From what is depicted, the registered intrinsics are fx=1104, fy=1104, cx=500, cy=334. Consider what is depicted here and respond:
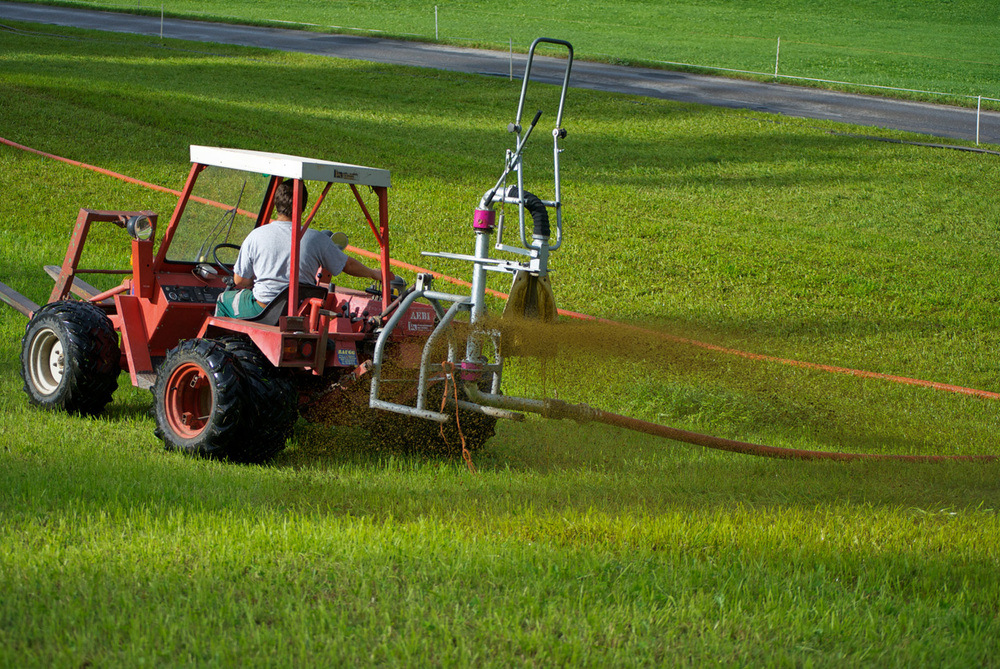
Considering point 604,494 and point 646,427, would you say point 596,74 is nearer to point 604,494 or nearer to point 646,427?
point 646,427

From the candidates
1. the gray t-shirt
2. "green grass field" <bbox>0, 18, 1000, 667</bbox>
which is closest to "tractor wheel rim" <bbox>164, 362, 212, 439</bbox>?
"green grass field" <bbox>0, 18, 1000, 667</bbox>

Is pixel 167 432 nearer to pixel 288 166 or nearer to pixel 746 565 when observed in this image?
pixel 288 166

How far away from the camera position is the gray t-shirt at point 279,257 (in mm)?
7223

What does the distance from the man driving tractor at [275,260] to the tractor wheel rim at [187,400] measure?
564 millimetres

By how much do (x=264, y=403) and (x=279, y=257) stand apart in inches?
40.8

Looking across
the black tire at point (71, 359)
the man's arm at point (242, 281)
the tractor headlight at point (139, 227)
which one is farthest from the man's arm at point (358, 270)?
the black tire at point (71, 359)

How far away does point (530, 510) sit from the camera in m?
5.71

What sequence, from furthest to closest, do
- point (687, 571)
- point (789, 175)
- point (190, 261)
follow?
point (789, 175) → point (190, 261) → point (687, 571)

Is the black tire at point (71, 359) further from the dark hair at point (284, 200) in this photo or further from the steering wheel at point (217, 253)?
the dark hair at point (284, 200)

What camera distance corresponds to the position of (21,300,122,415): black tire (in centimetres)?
767

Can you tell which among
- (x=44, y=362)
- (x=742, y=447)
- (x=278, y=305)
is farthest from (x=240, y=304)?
(x=742, y=447)

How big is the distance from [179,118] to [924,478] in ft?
57.1

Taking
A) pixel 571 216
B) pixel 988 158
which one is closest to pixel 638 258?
pixel 571 216

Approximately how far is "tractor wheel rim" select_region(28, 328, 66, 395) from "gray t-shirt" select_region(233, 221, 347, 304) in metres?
1.77
